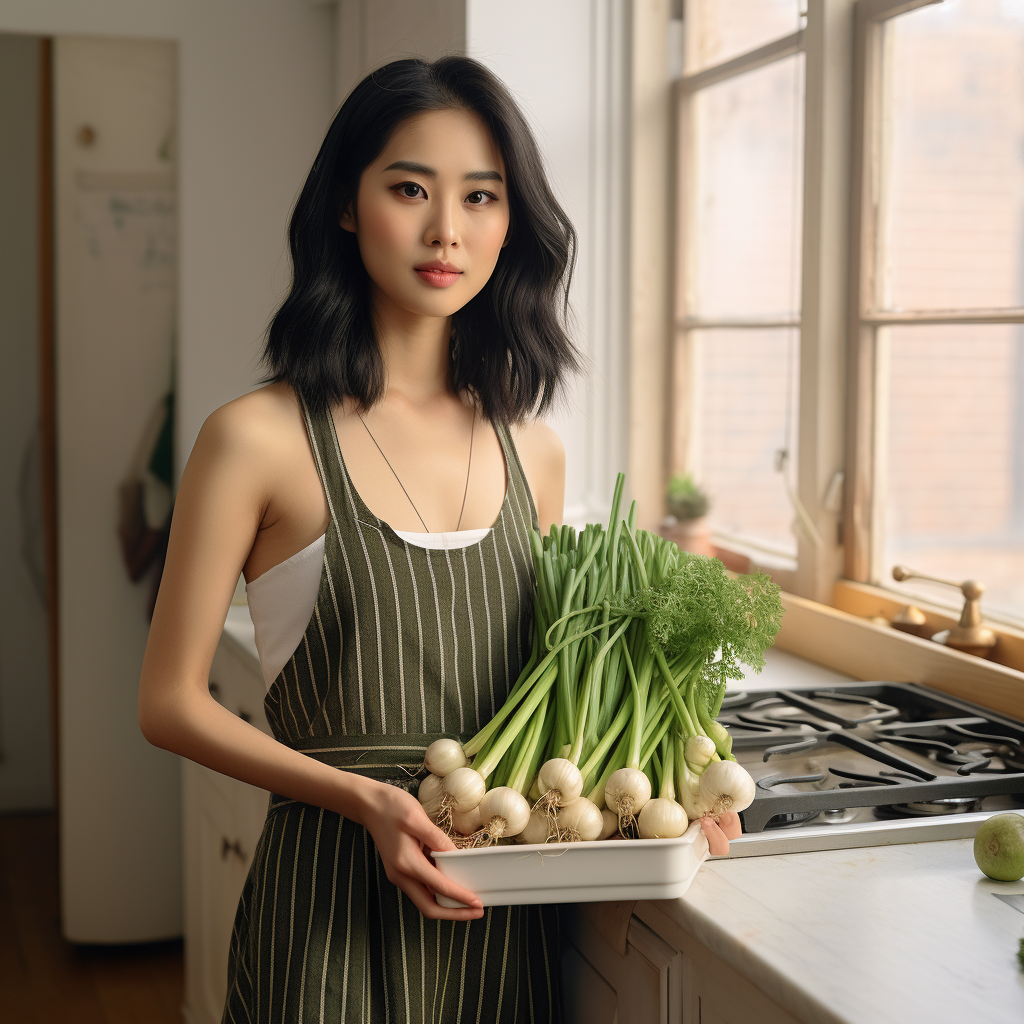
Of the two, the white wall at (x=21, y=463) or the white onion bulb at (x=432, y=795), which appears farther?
the white wall at (x=21, y=463)

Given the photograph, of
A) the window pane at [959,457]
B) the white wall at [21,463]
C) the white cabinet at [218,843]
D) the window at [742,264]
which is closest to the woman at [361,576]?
the white cabinet at [218,843]

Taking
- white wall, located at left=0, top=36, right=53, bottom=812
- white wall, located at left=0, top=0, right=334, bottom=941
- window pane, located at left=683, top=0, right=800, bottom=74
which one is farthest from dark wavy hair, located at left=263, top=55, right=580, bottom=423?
white wall, located at left=0, top=36, right=53, bottom=812

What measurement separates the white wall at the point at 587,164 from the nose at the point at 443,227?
1094 millimetres

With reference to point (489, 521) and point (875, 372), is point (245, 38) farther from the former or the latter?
point (489, 521)

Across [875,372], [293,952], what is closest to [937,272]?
[875,372]

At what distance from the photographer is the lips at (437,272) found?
119 centimetres

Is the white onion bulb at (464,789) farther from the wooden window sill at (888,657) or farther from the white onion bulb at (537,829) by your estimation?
the wooden window sill at (888,657)

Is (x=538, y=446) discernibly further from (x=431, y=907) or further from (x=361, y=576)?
(x=431, y=907)

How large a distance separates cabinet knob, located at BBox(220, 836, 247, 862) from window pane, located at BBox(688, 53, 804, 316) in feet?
5.03

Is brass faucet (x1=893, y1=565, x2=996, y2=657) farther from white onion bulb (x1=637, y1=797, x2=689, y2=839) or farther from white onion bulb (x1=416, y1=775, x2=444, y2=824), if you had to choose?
white onion bulb (x1=416, y1=775, x2=444, y2=824)

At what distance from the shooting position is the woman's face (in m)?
1.18

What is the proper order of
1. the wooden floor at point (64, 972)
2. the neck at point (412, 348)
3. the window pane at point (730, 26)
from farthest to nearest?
the wooden floor at point (64, 972) < the window pane at point (730, 26) < the neck at point (412, 348)

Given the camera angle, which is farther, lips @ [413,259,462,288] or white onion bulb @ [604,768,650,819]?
lips @ [413,259,462,288]

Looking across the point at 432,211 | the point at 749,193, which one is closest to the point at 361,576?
the point at 432,211
